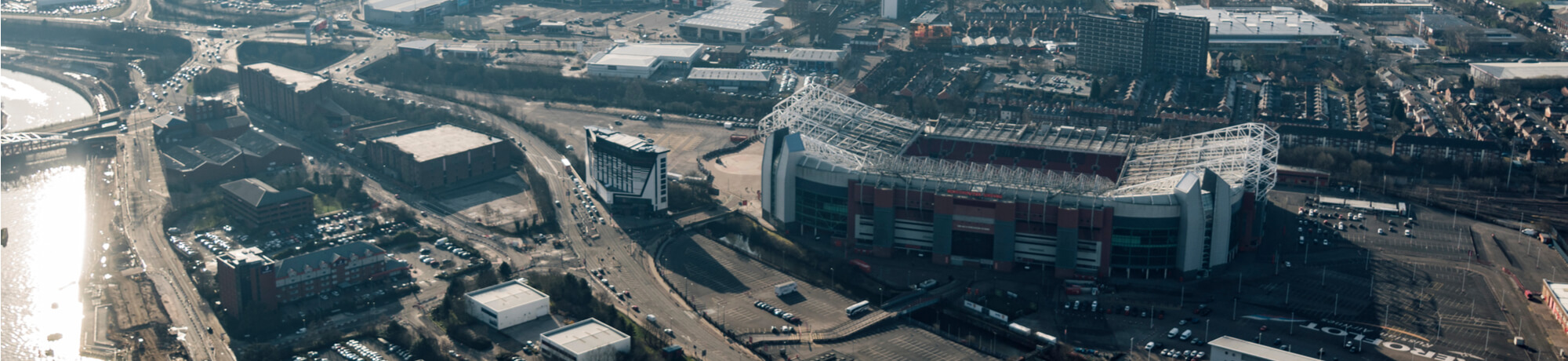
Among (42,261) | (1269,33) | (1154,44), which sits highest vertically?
(1154,44)

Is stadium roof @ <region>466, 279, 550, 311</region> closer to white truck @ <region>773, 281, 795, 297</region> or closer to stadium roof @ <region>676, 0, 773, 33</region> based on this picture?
white truck @ <region>773, 281, 795, 297</region>

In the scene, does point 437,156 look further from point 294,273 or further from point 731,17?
point 731,17

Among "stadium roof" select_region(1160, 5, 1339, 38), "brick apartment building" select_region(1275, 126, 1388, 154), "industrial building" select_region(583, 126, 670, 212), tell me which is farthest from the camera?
"stadium roof" select_region(1160, 5, 1339, 38)

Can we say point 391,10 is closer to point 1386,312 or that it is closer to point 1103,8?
point 1103,8

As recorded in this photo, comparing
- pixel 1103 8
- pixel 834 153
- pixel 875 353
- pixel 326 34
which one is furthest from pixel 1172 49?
pixel 326 34

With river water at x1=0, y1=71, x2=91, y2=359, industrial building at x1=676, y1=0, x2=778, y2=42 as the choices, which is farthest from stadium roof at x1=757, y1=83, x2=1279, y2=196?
industrial building at x1=676, y1=0, x2=778, y2=42

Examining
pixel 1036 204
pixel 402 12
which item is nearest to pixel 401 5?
pixel 402 12
